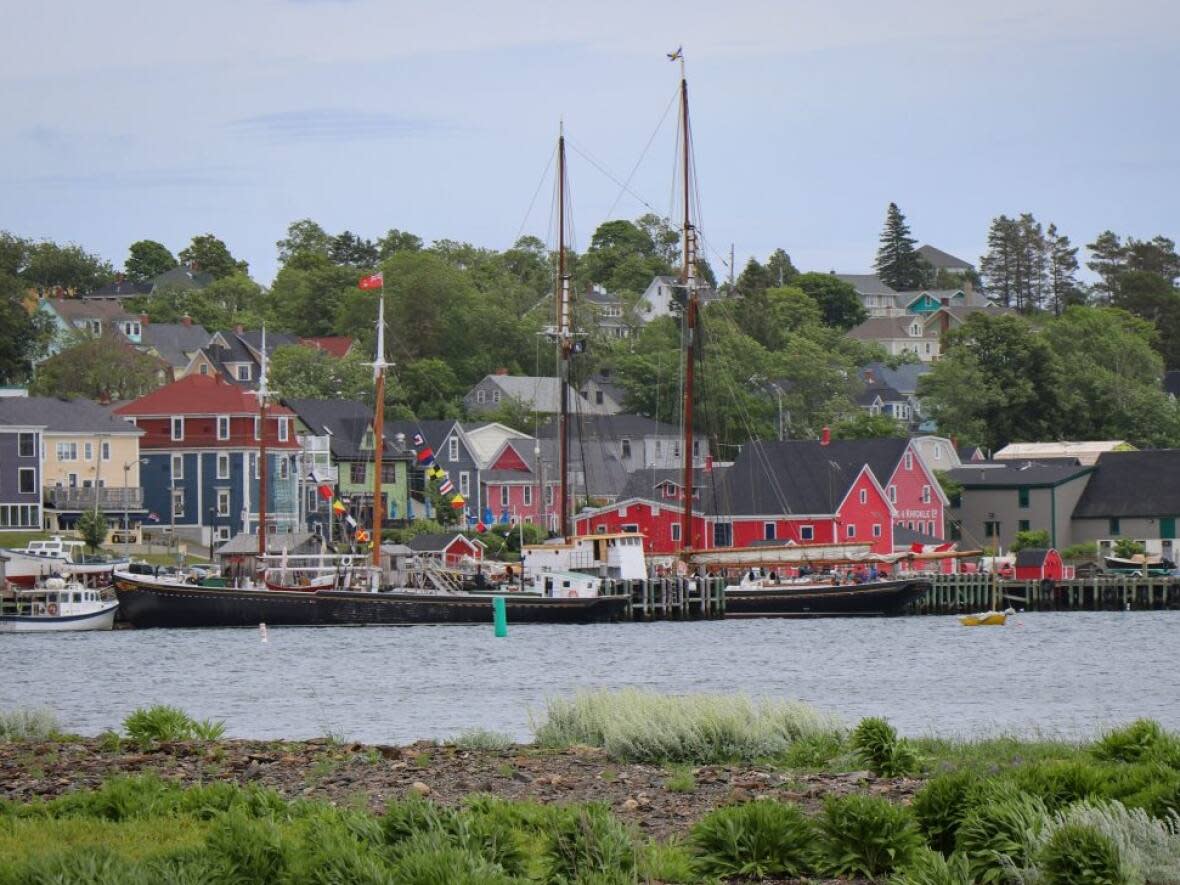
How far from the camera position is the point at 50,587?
275ft

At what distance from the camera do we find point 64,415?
363 feet

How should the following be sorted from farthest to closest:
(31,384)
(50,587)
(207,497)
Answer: (31,384) < (207,497) < (50,587)

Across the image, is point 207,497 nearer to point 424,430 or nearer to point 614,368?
point 424,430

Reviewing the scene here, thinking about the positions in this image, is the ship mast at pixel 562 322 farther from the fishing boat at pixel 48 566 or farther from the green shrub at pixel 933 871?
the green shrub at pixel 933 871

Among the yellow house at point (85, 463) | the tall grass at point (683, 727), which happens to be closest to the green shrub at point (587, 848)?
the tall grass at point (683, 727)

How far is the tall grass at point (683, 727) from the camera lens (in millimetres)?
23672

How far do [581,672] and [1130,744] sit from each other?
3581 centimetres

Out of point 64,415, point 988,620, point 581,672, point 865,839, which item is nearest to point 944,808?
point 865,839

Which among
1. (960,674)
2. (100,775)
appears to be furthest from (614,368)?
(100,775)

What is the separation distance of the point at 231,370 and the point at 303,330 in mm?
31805

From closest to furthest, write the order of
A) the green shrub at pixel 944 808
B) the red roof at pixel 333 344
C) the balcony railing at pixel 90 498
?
the green shrub at pixel 944 808
the balcony railing at pixel 90 498
the red roof at pixel 333 344

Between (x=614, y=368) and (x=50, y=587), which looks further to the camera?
(x=614, y=368)

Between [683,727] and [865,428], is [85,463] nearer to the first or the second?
[865,428]

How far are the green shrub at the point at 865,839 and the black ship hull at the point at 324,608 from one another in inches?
2667
